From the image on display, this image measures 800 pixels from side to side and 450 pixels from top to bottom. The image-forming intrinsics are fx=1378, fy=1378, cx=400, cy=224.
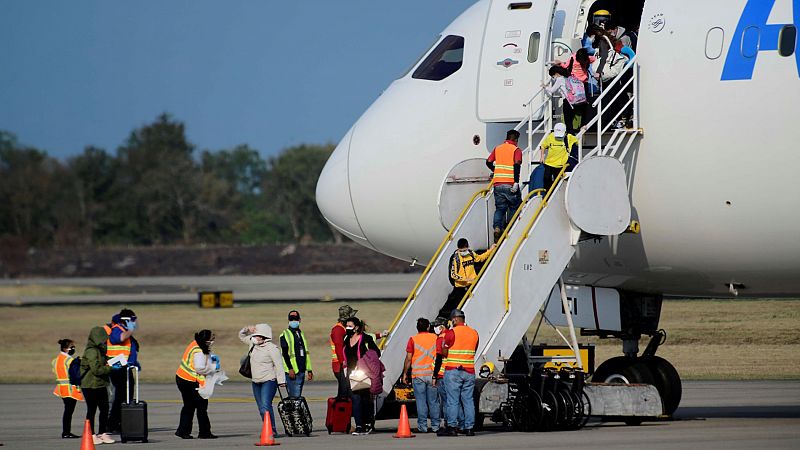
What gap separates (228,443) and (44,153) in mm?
85641

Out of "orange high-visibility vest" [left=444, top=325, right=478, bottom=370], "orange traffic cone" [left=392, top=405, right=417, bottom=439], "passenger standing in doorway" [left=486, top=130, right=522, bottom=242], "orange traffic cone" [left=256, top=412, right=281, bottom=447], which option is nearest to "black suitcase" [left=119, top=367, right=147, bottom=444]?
"orange traffic cone" [left=256, top=412, right=281, bottom=447]

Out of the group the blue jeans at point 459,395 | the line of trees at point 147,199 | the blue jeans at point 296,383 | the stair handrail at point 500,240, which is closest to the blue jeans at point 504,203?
the stair handrail at point 500,240

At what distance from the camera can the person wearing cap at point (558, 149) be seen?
63.6ft

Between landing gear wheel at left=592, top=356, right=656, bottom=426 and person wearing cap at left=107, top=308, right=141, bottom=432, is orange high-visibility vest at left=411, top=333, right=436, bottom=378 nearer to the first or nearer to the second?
landing gear wheel at left=592, top=356, right=656, bottom=426

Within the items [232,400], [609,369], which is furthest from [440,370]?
[232,400]

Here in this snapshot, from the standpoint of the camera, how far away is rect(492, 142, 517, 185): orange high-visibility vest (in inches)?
772

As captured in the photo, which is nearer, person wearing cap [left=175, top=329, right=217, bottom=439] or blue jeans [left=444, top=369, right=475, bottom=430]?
blue jeans [left=444, top=369, right=475, bottom=430]

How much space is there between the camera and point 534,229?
1928 cm

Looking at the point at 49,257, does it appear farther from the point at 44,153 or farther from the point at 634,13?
the point at 634,13

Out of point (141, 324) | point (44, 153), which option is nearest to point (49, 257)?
point (44, 153)

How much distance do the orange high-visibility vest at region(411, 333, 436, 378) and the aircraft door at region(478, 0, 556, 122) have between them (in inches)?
135

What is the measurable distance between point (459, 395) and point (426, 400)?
914 millimetres

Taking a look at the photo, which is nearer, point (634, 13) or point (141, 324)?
point (634, 13)

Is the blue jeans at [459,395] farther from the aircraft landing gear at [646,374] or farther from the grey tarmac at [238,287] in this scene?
the grey tarmac at [238,287]
